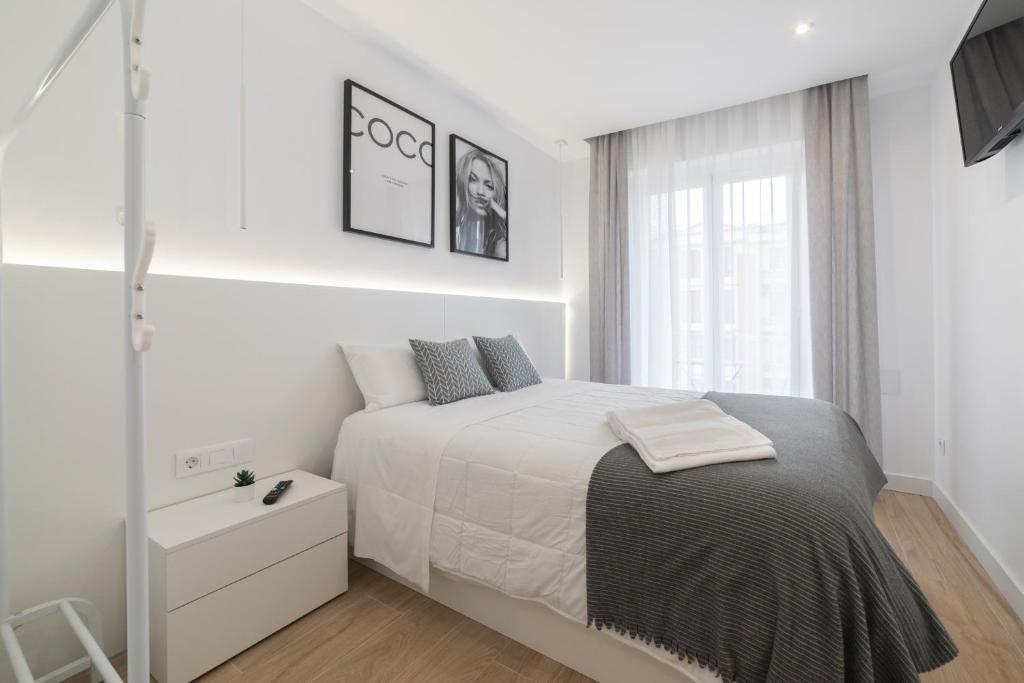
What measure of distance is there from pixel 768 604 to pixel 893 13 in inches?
116

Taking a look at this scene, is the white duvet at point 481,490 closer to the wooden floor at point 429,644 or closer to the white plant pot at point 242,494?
the wooden floor at point 429,644

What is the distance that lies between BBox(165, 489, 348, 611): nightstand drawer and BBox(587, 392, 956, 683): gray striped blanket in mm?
1035

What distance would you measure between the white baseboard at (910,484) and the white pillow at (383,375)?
10.1 ft

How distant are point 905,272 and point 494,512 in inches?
125

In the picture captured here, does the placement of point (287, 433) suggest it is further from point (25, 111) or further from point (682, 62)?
point (682, 62)

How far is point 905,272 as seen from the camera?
302 centimetres

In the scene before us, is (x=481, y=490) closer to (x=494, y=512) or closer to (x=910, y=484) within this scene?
(x=494, y=512)

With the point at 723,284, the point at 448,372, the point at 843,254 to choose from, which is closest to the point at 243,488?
the point at 448,372

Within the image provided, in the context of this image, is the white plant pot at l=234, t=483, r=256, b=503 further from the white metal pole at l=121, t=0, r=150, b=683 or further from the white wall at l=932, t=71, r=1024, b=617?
the white wall at l=932, t=71, r=1024, b=617

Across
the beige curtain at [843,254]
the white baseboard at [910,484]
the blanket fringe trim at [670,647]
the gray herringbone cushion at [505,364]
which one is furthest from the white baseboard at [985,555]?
the gray herringbone cushion at [505,364]

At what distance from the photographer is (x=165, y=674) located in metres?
1.35

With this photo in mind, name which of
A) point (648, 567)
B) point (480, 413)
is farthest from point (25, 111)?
point (648, 567)

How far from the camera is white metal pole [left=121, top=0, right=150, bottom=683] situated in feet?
2.18

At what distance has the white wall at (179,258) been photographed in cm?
140
